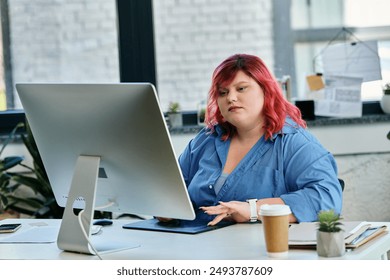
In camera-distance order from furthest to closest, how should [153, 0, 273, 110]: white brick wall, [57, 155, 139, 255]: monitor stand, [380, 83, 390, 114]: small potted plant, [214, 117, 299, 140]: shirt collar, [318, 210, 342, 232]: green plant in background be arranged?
[153, 0, 273, 110]: white brick wall < [380, 83, 390, 114]: small potted plant < [214, 117, 299, 140]: shirt collar < [57, 155, 139, 255]: monitor stand < [318, 210, 342, 232]: green plant in background

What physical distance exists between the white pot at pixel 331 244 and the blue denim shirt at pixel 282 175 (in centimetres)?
44

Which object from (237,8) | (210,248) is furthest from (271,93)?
(237,8)

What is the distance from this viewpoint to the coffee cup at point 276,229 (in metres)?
2.12

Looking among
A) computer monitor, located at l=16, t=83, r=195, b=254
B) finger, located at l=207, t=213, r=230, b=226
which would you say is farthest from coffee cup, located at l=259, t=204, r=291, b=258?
finger, located at l=207, t=213, r=230, b=226

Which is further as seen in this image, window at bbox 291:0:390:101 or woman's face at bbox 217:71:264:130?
window at bbox 291:0:390:101

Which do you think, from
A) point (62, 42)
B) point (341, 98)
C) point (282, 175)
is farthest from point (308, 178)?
point (62, 42)

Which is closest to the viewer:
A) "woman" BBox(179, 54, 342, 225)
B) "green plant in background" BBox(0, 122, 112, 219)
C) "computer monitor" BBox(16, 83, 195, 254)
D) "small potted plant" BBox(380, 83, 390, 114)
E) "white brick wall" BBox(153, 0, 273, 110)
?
"computer monitor" BBox(16, 83, 195, 254)

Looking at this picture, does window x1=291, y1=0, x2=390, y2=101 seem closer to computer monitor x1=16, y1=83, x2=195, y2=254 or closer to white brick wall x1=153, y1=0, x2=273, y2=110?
white brick wall x1=153, y1=0, x2=273, y2=110

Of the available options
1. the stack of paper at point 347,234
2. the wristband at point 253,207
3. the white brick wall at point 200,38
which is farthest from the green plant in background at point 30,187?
the stack of paper at point 347,234

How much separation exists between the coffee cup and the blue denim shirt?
0.41m

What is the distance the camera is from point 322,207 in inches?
102

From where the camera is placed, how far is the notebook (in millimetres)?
2543

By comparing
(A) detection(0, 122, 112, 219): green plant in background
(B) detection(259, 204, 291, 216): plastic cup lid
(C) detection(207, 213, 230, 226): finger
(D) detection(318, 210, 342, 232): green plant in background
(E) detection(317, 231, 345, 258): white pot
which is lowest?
(A) detection(0, 122, 112, 219): green plant in background

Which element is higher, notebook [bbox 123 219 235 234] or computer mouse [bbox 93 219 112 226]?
notebook [bbox 123 219 235 234]
